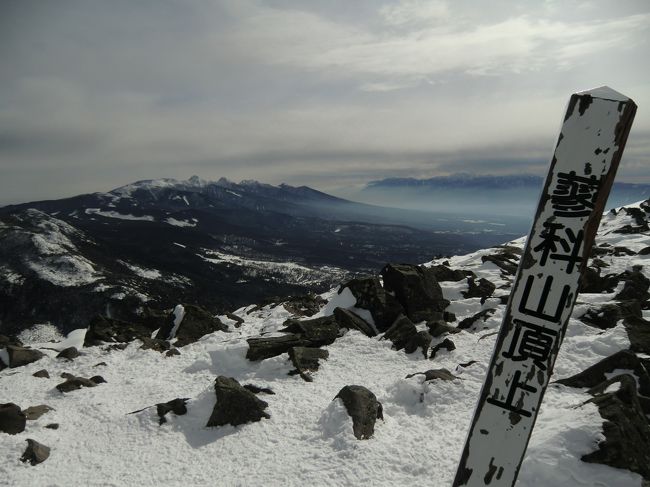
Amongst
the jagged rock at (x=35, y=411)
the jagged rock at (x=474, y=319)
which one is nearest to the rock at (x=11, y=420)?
the jagged rock at (x=35, y=411)

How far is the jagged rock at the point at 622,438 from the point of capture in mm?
7488

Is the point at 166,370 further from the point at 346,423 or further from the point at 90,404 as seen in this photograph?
the point at 346,423

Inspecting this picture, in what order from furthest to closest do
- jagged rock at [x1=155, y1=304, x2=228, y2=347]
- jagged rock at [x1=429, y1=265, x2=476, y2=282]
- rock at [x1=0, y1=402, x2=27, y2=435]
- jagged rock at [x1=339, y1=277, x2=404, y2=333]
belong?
jagged rock at [x1=429, y1=265, x2=476, y2=282] → jagged rock at [x1=155, y1=304, x2=228, y2=347] → jagged rock at [x1=339, y1=277, x2=404, y2=333] → rock at [x1=0, y1=402, x2=27, y2=435]

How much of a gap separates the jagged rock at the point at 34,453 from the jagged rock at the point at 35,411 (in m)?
2.99

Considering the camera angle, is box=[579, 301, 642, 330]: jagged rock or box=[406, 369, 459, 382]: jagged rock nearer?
box=[406, 369, 459, 382]: jagged rock

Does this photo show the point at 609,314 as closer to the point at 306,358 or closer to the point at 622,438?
the point at 622,438

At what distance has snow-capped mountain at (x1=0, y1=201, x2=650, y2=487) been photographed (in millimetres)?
9461

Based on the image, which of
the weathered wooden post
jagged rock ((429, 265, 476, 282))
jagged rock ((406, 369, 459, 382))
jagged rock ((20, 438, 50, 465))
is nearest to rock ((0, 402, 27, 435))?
jagged rock ((20, 438, 50, 465))

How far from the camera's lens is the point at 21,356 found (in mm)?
Result: 21938

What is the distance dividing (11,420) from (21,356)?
10.8m

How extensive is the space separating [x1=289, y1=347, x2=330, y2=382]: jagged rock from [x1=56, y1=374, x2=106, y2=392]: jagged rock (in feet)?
36.6

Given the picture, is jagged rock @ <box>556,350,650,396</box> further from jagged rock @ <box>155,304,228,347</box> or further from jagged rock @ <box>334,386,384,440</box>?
jagged rock @ <box>155,304,228,347</box>

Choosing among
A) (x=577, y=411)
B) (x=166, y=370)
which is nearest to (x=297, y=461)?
(x=577, y=411)

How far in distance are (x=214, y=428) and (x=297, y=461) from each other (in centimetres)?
434
